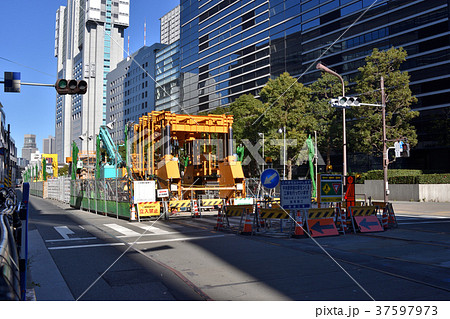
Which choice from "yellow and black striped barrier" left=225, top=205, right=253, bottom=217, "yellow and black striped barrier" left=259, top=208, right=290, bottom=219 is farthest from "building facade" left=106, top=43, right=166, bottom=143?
"yellow and black striped barrier" left=259, top=208, right=290, bottom=219

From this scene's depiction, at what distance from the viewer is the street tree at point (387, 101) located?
115 feet

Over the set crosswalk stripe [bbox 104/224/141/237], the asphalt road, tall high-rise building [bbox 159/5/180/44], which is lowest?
crosswalk stripe [bbox 104/224/141/237]

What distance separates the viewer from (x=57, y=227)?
15.6 m

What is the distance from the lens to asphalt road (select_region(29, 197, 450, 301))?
5.98 m

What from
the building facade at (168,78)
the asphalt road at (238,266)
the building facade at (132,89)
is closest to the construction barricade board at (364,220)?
the asphalt road at (238,266)

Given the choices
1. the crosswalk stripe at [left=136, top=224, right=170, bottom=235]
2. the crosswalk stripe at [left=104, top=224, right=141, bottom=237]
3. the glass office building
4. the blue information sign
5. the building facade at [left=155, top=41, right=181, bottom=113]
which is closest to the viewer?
the blue information sign

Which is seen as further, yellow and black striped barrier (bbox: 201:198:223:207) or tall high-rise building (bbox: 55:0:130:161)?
tall high-rise building (bbox: 55:0:130:161)

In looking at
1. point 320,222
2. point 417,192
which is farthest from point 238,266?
point 417,192

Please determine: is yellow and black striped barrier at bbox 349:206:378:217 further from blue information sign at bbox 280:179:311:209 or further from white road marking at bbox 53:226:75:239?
white road marking at bbox 53:226:75:239

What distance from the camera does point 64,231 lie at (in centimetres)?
1429

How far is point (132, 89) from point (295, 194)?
10250 cm

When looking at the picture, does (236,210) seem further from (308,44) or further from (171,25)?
(171,25)

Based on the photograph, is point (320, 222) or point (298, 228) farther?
point (320, 222)

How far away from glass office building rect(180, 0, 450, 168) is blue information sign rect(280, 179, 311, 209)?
93.5 feet
